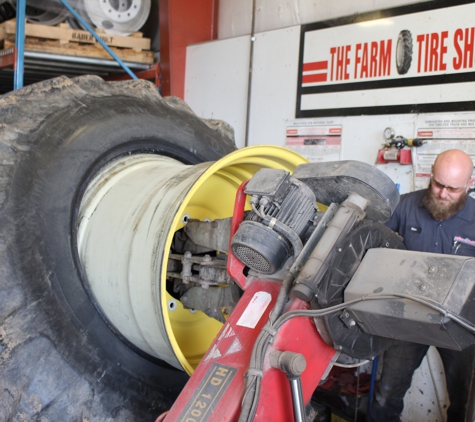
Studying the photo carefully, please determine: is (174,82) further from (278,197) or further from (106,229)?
(278,197)

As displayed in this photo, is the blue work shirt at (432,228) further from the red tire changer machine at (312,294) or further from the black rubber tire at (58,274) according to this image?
the black rubber tire at (58,274)

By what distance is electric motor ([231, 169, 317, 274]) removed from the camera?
1.37 meters

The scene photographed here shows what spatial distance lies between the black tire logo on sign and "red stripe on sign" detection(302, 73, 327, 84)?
1.74ft

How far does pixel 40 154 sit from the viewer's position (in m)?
1.83

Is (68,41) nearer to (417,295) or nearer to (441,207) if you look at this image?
(441,207)

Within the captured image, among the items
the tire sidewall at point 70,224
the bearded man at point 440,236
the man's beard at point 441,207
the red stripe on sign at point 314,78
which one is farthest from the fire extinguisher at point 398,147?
the tire sidewall at point 70,224

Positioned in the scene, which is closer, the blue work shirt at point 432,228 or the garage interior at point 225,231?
the garage interior at point 225,231

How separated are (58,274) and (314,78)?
2329 mm

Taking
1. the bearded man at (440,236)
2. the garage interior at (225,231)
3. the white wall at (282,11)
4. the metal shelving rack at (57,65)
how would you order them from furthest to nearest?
the white wall at (282,11) < the metal shelving rack at (57,65) < the bearded man at (440,236) < the garage interior at (225,231)

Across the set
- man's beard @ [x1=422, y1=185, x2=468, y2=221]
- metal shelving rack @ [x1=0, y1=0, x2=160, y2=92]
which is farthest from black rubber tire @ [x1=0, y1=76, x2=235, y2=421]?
man's beard @ [x1=422, y1=185, x2=468, y2=221]

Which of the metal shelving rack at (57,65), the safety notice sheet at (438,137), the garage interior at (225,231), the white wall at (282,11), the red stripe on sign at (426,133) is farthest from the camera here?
the white wall at (282,11)

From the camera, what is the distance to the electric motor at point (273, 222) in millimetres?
1368

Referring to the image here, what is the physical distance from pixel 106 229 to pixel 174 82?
260cm

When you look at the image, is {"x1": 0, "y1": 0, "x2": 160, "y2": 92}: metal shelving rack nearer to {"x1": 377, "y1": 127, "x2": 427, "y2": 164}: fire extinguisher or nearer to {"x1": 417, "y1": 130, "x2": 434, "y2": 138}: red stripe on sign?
{"x1": 377, "y1": 127, "x2": 427, "y2": 164}: fire extinguisher
